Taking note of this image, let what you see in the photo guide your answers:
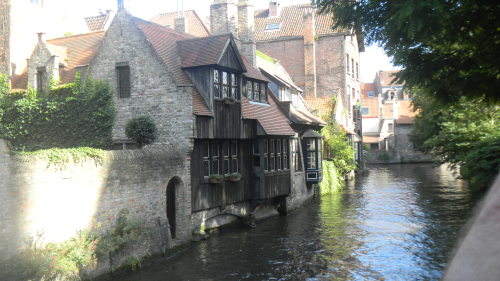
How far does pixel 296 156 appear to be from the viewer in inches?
1028

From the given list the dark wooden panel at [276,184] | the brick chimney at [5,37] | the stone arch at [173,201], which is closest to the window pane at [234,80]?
the dark wooden panel at [276,184]

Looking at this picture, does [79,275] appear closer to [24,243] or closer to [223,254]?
[24,243]

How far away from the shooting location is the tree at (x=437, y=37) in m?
9.14

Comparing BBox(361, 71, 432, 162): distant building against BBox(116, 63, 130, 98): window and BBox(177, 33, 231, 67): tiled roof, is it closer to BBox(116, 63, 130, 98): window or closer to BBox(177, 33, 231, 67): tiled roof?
BBox(177, 33, 231, 67): tiled roof

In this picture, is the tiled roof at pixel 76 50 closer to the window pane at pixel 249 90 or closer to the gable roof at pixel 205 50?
the gable roof at pixel 205 50

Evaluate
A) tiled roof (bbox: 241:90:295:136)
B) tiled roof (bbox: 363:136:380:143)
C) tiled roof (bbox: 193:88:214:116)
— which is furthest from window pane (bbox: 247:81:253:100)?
tiled roof (bbox: 363:136:380:143)

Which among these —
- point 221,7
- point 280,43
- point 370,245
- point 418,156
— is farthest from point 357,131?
point 370,245

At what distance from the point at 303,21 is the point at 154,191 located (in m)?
32.0

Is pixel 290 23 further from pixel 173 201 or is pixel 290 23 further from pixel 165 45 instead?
pixel 173 201

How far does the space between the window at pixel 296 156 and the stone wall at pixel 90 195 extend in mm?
10031

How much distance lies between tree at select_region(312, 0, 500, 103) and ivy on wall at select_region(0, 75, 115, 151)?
1011 cm

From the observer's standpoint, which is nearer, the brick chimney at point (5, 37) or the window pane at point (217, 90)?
the window pane at point (217, 90)

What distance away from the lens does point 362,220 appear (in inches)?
821

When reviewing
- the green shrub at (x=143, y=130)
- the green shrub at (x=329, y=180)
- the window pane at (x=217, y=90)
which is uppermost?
the window pane at (x=217, y=90)
